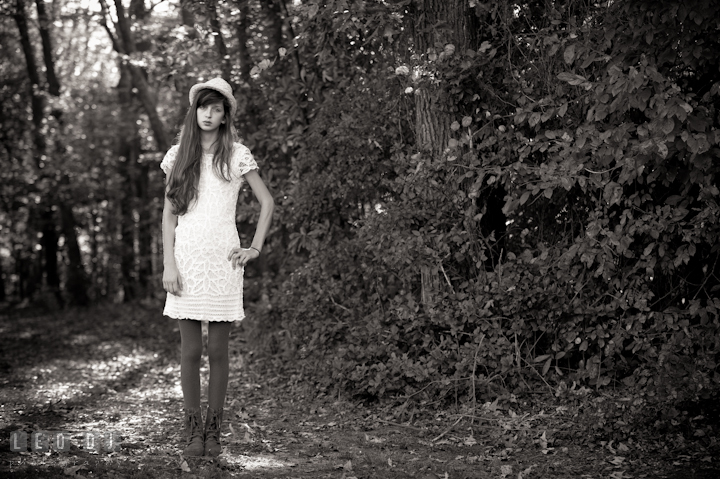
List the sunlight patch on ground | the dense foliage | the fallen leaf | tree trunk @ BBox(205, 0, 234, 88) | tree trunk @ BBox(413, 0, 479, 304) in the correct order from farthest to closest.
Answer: tree trunk @ BBox(205, 0, 234, 88)
tree trunk @ BBox(413, 0, 479, 304)
the dense foliage
the sunlight patch on ground
the fallen leaf

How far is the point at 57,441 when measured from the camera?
14.6 feet

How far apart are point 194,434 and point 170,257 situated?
957 millimetres

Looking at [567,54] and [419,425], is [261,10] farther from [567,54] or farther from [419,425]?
[419,425]

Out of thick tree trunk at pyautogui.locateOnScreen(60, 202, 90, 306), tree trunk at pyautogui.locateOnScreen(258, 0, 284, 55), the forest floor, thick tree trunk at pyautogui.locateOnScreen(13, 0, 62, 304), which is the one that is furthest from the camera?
thick tree trunk at pyautogui.locateOnScreen(60, 202, 90, 306)

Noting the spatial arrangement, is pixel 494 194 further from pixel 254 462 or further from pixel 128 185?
pixel 128 185

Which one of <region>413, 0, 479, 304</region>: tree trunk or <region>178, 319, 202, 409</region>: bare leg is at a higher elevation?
<region>413, 0, 479, 304</region>: tree trunk

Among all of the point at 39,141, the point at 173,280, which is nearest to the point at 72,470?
the point at 173,280

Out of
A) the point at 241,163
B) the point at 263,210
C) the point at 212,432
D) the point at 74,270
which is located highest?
the point at 241,163

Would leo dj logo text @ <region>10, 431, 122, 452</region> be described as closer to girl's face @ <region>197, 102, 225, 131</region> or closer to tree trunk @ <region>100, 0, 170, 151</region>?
girl's face @ <region>197, 102, 225, 131</region>

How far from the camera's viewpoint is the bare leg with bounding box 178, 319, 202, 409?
13.6 ft

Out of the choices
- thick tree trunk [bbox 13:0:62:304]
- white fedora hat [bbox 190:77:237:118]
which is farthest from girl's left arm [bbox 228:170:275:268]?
thick tree trunk [bbox 13:0:62:304]

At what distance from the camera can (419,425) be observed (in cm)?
505

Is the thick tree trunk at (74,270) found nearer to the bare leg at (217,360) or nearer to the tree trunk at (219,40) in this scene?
the tree trunk at (219,40)

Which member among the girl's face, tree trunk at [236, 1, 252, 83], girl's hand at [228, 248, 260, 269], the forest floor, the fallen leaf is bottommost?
the forest floor
